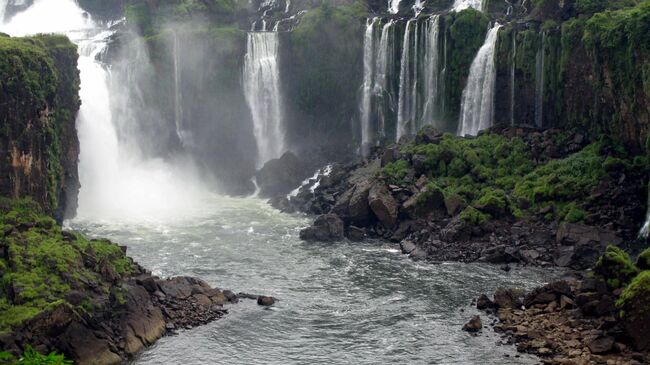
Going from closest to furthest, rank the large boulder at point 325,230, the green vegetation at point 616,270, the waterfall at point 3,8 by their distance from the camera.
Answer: the green vegetation at point 616,270, the large boulder at point 325,230, the waterfall at point 3,8

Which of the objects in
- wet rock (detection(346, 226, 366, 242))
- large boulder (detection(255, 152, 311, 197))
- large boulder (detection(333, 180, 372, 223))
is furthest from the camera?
large boulder (detection(255, 152, 311, 197))

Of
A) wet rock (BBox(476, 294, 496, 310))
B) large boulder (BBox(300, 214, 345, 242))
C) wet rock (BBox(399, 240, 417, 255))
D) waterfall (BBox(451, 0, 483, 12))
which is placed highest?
waterfall (BBox(451, 0, 483, 12))

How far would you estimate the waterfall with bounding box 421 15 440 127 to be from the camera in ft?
237

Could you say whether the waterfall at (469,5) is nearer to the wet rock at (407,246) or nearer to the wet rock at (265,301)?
the wet rock at (407,246)

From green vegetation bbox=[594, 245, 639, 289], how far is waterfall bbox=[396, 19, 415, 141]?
3518 centimetres

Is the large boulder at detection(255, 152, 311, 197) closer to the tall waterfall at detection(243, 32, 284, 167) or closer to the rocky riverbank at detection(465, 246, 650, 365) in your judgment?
the tall waterfall at detection(243, 32, 284, 167)

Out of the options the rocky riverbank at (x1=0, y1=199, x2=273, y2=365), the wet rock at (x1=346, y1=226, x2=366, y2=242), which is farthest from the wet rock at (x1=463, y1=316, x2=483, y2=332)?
the wet rock at (x1=346, y1=226, x2=366, y2=242)

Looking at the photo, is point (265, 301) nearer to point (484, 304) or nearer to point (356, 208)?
point (484, 304)

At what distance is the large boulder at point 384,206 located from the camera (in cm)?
5931

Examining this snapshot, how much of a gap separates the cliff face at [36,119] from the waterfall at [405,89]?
28799 millimetres

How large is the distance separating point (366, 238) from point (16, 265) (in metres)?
26.4

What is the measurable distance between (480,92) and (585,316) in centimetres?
3300

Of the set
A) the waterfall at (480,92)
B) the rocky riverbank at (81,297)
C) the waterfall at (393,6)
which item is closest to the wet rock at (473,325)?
the rocky riverbank at (81,297)

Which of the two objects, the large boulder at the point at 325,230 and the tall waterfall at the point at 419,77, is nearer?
the large boulder at the point at 325,230
